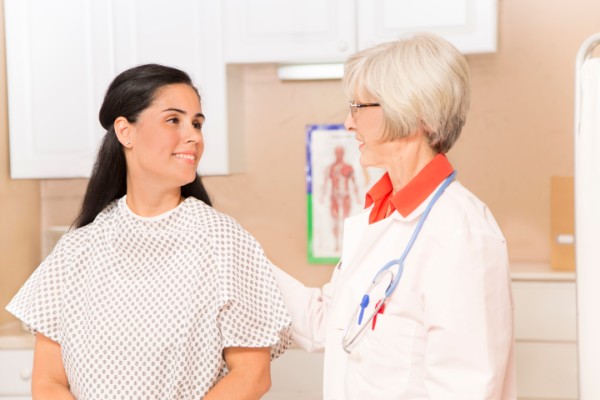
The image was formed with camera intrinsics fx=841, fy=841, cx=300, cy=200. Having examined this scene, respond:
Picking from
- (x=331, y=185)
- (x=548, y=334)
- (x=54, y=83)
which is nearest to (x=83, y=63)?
(x=54, y=83)

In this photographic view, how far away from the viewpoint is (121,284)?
1708 millimetres

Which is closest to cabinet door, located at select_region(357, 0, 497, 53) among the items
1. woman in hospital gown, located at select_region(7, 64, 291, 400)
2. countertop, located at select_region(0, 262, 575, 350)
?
countertop, located at select_region(0, 262, 575, 350)

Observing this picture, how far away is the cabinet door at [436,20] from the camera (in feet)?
8.11

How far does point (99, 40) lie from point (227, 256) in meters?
1.26

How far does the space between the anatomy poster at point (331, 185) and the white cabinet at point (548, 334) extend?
2.26 ft

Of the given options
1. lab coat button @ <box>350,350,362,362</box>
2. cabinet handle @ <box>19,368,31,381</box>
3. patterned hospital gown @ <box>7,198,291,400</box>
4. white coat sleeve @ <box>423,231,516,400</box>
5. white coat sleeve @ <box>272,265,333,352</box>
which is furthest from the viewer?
cabinet handle @ <box>19,368,31,381</box>

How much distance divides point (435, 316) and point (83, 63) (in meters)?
1.72

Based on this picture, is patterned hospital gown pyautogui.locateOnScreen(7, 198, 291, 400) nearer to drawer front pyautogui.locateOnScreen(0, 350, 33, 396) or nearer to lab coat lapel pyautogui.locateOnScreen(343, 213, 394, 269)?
lab coat lapel pyautogui.locateOnScreen(343, 213, 394, 269)

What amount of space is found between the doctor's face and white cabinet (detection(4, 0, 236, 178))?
1.14 metres

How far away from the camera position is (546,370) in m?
2.50

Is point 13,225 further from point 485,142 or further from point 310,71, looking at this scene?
point 485,142

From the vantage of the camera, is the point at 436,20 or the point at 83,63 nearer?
the point at 436,20

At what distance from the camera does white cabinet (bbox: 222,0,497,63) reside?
2.48 meters

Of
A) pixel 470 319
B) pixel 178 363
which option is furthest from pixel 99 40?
pixel 470 319
